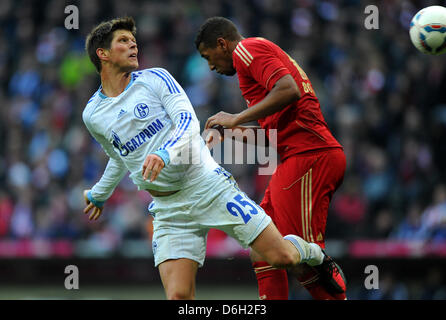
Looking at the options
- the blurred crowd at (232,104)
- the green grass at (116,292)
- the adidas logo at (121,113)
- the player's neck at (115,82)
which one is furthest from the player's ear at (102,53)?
the blurred crowd at (232,104)

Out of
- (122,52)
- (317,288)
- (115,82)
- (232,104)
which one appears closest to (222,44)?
(122,52)

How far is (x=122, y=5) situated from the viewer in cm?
1320

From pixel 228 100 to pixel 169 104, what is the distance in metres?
6.28

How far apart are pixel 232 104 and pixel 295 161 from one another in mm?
5795

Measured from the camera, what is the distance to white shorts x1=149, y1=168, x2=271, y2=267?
4.70m

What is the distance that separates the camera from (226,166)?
10125 mm

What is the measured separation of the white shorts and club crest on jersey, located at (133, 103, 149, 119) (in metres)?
0.60

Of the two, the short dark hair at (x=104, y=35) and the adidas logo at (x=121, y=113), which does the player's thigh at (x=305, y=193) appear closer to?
the adidas logo at (x=121, y=113)

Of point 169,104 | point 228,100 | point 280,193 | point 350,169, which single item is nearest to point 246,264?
point 350,169

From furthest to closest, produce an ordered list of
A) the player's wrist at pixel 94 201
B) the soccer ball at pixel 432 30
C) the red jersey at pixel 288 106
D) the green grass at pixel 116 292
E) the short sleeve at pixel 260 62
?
the green grass at pixel 116 292 → the soccer ball at pixel 432 30 → the player's wrist at pixel 94 201 → the red jersey at pixel 288 106 → the short sleeve at pixel 260 62

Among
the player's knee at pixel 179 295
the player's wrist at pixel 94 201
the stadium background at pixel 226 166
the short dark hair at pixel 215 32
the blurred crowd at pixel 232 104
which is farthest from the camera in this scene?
the blurred crowd at pixel 232 104

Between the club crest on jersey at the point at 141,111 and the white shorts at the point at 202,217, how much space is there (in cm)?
60


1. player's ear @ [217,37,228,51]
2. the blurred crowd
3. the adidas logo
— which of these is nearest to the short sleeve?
player's ear @ [217,37,228,51]

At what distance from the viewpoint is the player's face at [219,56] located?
5266 millimetres
